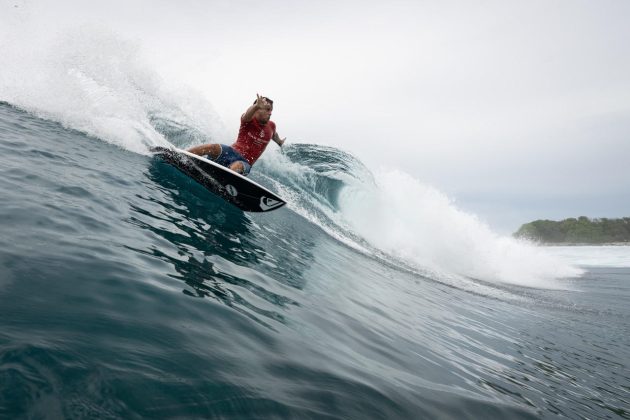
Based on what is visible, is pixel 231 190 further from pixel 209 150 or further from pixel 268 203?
pixel 209 150

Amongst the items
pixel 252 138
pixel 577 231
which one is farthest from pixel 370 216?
pixel 577 231

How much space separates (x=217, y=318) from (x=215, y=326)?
167 millimetres

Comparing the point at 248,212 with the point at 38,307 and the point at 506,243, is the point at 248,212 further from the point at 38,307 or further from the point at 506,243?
the point at 506,243

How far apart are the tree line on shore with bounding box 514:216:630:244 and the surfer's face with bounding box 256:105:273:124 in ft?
288

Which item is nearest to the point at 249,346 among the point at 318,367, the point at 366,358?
the point at 318,367

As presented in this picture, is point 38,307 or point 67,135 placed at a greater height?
point 67,135

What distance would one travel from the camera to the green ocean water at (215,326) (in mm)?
2080

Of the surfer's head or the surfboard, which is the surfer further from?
the surfboard

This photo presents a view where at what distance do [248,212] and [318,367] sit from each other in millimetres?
7185

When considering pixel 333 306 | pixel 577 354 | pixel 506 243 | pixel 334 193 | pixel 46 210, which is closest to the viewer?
pixel 46 210

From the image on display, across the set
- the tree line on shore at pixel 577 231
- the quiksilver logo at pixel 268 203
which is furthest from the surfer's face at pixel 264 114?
the tree line on shore at pixel 577 231

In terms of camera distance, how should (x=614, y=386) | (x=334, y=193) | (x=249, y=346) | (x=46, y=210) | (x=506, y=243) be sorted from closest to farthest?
1. (x=249, y=346)
2. (x=46, y=210)
3. (x=614, y=386)
4. (x=334, y=193)
5. (x=506, y=243)

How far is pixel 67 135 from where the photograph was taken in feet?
32.2

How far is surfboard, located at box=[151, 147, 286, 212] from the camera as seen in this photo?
869 cm
